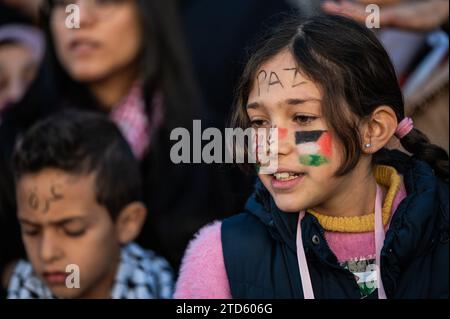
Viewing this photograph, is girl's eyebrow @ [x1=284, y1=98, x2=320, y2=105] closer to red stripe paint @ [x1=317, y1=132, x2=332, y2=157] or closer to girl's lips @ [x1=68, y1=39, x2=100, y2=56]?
red stripe paint @ [x1=317, y1=132, x2=332, y2=157]

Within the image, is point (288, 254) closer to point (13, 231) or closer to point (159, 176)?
point (159, 176)

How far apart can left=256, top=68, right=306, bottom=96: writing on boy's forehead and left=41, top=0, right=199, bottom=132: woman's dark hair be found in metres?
1.36

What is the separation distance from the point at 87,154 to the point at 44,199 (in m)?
0.26

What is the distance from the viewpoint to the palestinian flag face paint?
245cm

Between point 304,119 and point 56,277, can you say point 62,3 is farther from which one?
point 304,119

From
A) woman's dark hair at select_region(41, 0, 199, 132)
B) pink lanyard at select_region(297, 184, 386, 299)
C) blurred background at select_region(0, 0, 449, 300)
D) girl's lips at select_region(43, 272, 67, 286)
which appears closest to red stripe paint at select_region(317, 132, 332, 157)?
pink lanyard at select_region(297, 184, 386, 299)

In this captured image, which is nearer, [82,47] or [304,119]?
[304,119]

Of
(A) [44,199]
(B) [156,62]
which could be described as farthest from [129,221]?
(B) [156,62]

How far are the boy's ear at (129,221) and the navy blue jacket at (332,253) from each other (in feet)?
2.49

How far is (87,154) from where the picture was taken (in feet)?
10.6

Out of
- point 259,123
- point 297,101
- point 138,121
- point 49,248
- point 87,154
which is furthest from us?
point 138,121

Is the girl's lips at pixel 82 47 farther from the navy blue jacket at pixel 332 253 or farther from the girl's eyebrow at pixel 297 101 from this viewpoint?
the girl's eyebrow at pixel 297 101

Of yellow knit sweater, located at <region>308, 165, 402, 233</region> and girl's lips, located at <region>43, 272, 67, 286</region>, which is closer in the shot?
yellow knit sweater, located at <region>308, 165, 402, 233</region>
